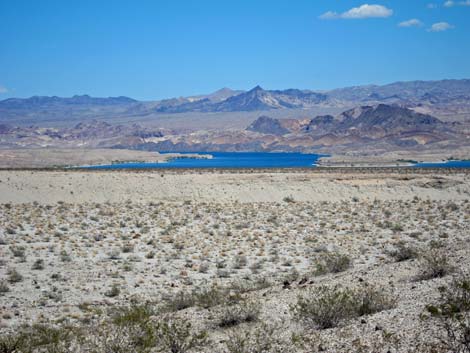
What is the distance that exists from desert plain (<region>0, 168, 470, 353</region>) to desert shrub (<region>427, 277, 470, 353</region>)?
53 millimetres

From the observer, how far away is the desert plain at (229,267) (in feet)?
26.8

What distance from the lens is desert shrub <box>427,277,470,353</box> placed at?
6.58 m

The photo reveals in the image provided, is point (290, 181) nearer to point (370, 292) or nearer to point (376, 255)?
point (376, 255)

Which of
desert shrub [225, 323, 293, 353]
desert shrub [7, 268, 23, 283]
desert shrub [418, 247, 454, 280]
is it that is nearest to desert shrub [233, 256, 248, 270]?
desert shrub [7, 268, 23, 283]

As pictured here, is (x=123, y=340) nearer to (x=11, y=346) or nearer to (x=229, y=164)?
(x=11, y=346)

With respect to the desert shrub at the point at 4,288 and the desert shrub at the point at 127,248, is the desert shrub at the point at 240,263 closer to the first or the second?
the desert shrub at the point at 127,248

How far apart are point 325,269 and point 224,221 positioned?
13.6 metres

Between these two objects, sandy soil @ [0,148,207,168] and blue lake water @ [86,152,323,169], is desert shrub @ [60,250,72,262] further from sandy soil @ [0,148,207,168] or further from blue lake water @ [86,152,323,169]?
sandy soil @ [0,148,207,168]

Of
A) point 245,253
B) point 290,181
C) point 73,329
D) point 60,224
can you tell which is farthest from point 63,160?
point 73,329

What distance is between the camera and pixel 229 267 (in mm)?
16875

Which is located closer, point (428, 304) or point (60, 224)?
point (428, 304)

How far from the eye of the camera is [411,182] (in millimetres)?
44531

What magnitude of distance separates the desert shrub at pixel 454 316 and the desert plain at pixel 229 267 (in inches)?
2.1

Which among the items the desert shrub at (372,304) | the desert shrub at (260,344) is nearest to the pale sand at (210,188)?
the desert shrub at (372,304)
